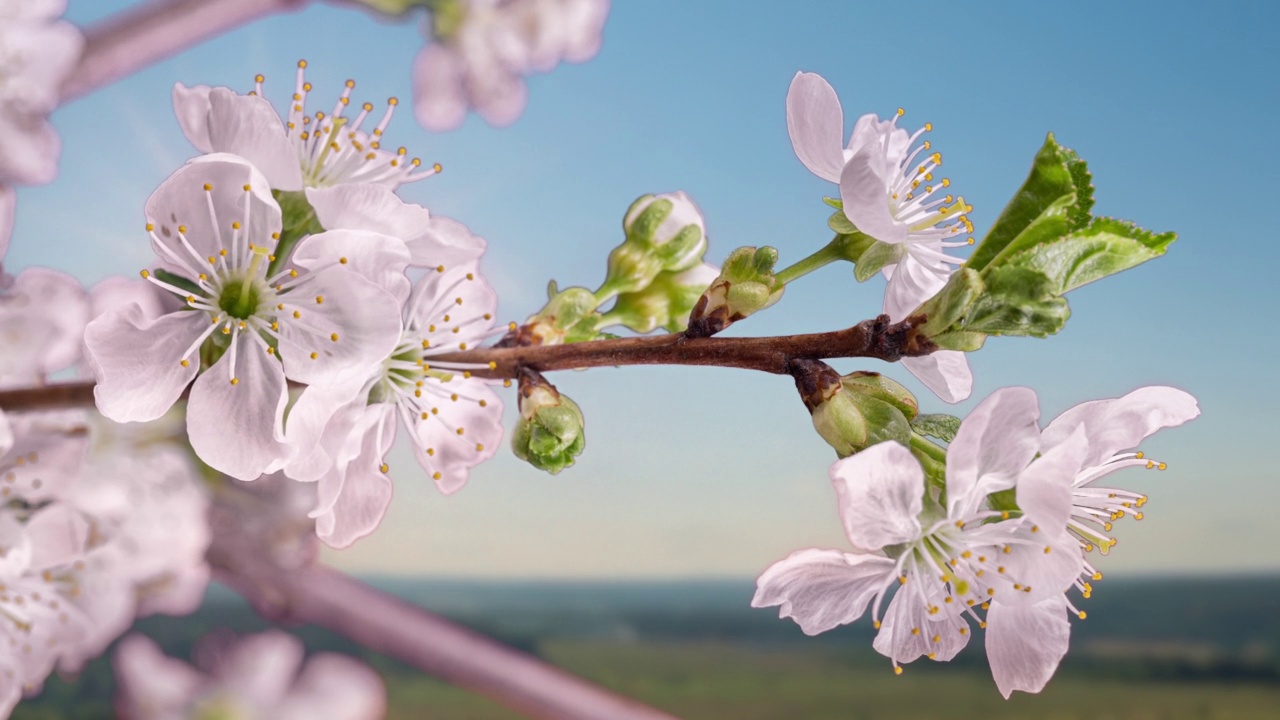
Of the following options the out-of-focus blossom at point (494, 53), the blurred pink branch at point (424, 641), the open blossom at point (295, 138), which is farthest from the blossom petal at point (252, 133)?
the out-of-focus blossom at point (494, 53)

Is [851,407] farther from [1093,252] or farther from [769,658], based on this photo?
[769,658]

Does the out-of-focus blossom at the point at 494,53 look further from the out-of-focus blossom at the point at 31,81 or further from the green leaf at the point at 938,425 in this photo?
the green leaf at the point at 938,425

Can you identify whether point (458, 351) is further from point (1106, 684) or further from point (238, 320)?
point (1106, 684)

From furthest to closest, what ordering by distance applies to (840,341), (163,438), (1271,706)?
(1271,706) → (163,438) → (840,341)

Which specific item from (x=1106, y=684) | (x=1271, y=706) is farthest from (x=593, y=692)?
(x=1271, y=706)

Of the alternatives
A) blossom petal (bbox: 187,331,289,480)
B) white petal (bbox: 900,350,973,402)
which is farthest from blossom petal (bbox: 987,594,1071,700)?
blossom petal (bbox: 187,331,289,480)

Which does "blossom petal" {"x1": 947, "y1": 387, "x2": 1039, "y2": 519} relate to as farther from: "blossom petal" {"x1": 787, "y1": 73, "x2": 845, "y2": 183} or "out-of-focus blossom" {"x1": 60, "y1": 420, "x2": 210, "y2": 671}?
"out-of-focus blossom" {"x1": 60, "y1": 420, "x2": 210, "y2": 671}
